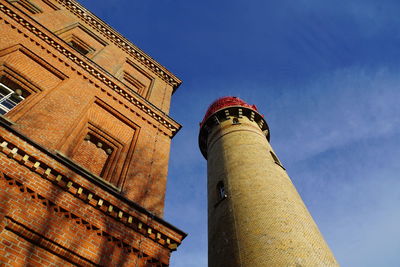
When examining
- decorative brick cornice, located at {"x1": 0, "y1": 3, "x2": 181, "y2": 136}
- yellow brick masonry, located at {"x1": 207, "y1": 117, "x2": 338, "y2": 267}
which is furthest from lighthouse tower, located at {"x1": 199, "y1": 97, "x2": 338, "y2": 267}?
decorative brick cornice, located at {"x1": 0, "y1": 3, "x2": 181, "y2": 136}

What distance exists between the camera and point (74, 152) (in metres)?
6.98

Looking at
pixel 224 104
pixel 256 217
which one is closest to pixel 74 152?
pixel 256 217

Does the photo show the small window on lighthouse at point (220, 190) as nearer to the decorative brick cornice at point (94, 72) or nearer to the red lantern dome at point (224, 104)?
the decorative brick cornice at point (94, 72)

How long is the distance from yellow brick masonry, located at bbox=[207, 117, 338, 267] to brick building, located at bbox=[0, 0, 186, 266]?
3370 mm

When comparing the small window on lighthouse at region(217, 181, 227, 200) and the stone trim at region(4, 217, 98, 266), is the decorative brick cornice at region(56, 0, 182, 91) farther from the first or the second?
the stone trim at region(4, 217, 98, 266)

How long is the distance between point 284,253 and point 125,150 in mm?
5028

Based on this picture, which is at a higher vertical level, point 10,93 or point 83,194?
point 10,93

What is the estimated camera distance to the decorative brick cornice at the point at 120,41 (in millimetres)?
13551

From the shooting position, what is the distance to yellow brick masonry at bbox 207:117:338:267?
8.27 metres

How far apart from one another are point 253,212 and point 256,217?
28 cm

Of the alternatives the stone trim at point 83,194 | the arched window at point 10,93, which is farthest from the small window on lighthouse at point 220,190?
the arched window at point 10,93

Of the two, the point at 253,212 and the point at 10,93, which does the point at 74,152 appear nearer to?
the point at 10,93

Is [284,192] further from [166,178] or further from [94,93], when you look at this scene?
[94,93]

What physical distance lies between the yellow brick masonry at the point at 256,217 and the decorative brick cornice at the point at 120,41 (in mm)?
4427
